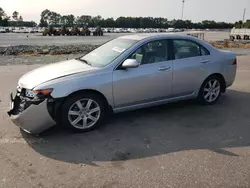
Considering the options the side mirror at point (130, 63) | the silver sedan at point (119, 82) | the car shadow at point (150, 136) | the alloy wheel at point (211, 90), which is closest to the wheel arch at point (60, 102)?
the silver sedan at point (119, 82)

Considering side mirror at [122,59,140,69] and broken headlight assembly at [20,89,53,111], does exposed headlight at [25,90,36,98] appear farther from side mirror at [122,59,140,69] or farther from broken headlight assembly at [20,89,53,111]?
side mirror at [122,59,140,69]

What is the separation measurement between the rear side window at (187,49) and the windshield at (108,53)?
879mm

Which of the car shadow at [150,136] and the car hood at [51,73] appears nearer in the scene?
the car shadow at [150,136]

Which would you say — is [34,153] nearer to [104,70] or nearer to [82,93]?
[82,93]

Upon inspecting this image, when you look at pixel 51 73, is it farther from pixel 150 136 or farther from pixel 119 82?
pixel 150 136

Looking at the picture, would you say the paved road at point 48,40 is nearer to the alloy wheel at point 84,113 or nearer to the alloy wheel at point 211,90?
the alloy wheel at point 211,90

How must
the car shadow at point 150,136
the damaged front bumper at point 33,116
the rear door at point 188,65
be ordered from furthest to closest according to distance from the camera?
the rear door at point 188,65 → the damaged front bumper at point 33,116 → the car shadow at point 150,136

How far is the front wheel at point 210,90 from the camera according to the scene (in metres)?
5.50

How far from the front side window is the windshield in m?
0.23

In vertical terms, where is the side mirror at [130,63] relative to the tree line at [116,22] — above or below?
below

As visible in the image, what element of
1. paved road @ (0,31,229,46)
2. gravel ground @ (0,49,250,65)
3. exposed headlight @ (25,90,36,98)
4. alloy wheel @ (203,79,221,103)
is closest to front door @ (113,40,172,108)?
alloy wheel @ (203,79,221,103)

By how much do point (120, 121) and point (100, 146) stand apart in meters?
1.06

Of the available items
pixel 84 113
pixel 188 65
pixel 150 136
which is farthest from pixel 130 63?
pixel 188 65

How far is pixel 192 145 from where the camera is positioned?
381 cm
